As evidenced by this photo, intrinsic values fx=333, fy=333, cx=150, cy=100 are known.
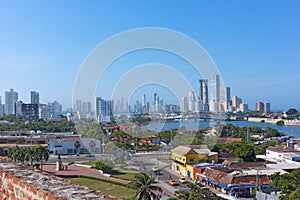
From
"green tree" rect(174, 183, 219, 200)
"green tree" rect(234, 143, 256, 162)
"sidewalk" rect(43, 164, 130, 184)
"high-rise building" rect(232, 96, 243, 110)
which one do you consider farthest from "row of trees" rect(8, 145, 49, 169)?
"high-rise building" rect(232, 96, 243, 110)

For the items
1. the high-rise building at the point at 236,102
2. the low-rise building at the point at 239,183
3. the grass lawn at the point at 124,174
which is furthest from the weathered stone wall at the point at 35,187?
the high-rise building at the point at 236,102

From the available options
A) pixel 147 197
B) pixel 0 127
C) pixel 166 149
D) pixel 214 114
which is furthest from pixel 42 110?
pixel 147 197

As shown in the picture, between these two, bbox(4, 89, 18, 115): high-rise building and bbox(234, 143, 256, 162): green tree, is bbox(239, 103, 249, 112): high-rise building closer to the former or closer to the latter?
bbox(4, 89, 18, 115): high-rise building

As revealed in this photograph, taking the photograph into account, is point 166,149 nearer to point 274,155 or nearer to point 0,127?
point 274,155

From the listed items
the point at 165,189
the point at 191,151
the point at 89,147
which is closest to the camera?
the point at 165,189

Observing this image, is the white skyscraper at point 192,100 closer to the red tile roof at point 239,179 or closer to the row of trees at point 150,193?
the red tile roof at point 239,179

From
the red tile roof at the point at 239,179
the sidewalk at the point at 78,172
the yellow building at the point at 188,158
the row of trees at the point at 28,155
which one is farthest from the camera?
the row of trees at the point at 28,155

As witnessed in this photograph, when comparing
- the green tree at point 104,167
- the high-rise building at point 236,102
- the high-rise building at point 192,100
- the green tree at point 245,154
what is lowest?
the green tree at point 104,167
